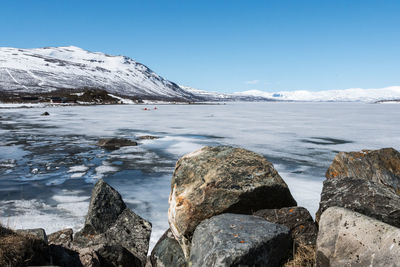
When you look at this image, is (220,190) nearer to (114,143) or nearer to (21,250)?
(21,250)

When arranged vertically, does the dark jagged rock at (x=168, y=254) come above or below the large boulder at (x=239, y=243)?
below

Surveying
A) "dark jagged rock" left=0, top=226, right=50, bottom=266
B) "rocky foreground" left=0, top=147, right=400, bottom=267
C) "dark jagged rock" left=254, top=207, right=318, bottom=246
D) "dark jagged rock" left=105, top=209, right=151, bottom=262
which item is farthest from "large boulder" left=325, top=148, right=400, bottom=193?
"dark jagged rock" left=0, top=226, right=50, bottom=266

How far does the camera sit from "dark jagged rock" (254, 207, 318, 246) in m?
4.67

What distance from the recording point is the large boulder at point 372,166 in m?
7.22

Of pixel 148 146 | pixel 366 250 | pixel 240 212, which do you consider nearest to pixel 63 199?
pixel 240 212

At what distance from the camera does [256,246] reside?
3793 millimetres

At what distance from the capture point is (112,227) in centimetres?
665

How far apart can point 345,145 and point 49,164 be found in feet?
53.0

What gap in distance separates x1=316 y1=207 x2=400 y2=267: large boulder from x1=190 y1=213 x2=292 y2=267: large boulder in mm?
528

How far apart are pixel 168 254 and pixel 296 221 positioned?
2.19 metres

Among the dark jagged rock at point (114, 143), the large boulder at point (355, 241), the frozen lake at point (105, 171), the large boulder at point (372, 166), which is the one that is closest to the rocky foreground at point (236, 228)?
the large boulder at point (355, 241)

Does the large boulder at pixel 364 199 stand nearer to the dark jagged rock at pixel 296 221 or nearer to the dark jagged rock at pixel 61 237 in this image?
the dark jagged rock at pixel 296 221

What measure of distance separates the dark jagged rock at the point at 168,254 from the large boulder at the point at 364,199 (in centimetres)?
237

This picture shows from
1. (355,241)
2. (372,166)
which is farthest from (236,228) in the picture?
(372,166)
